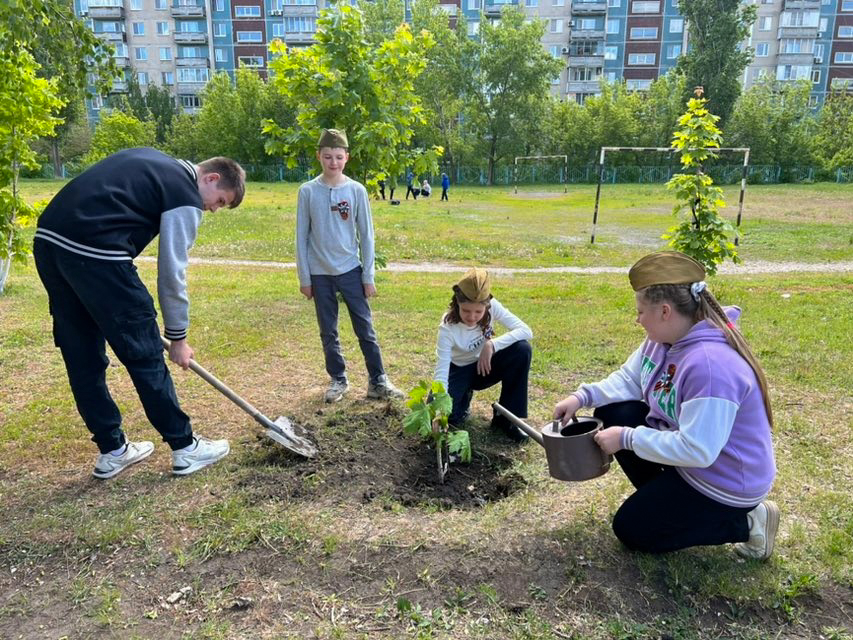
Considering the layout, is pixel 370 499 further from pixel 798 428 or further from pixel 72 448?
pixel 798 428

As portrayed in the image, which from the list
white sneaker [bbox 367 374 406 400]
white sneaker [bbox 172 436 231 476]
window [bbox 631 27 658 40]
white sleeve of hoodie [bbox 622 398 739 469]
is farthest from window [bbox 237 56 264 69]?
white sleeve of hoodie [bbox 622 398 739 469]

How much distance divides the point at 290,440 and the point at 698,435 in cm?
223

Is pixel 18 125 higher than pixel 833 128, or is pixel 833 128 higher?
pixel 833 128

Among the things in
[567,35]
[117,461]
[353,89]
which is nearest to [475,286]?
[117,461]

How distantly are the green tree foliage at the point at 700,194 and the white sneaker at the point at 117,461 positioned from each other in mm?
6054

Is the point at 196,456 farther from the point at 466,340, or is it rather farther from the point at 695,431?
the point at 695,431

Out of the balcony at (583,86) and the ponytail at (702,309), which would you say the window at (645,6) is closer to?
the balcony at (583,86)

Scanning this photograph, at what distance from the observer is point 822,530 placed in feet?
9.74

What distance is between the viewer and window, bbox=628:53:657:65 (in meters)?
61.7

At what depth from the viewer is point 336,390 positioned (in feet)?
15.3

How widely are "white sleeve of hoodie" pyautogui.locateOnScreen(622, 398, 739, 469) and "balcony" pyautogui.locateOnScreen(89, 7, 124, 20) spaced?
72.8m

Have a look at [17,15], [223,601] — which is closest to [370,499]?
[223,601]

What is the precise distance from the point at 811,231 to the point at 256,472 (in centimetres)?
1710

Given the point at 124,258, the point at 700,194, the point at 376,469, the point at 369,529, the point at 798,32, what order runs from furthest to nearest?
the point at 798,32, the point at 700,194, the point at 376,469, the point at 124,258, the point at 369,529
